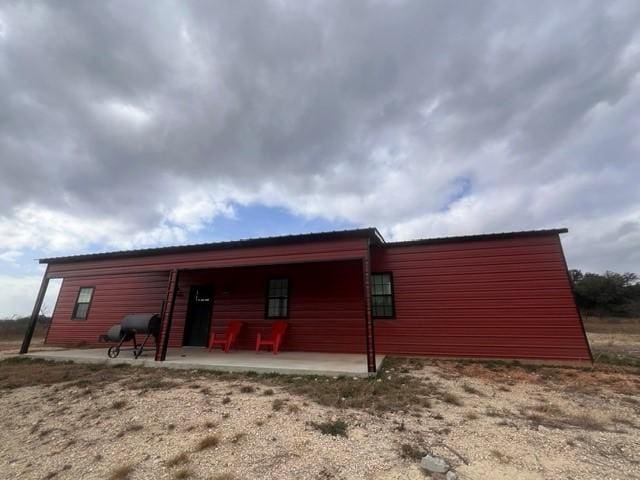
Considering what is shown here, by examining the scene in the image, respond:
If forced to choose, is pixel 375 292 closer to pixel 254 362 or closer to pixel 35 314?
pixel 254 362

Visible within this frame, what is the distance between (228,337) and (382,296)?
4.50 metres

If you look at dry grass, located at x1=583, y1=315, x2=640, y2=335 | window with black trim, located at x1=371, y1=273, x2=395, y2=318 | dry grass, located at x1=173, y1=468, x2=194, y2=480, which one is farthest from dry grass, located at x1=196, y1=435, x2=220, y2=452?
dry grass, located at x1=583, y1=315, x2=640, y2=335

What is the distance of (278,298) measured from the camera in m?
8.39

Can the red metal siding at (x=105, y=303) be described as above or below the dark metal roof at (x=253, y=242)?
below

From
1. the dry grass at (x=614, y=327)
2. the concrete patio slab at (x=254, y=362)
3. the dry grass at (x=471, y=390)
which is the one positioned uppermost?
the dry grass at (x=614, y=327)

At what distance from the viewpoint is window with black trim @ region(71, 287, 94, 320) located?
10.3 m

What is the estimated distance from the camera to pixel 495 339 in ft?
21.6

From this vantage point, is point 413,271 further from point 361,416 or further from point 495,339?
point 361,416

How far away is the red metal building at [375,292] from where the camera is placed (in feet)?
20.7

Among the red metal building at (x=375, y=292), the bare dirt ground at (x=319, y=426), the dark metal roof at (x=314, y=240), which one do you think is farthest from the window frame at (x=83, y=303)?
the bare dirt ground at (x=319, y=426)

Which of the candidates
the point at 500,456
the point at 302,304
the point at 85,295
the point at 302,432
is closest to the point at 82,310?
the point at 85,295

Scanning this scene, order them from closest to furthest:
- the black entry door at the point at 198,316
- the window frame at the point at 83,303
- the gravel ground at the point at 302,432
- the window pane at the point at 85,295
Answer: the gravel ground at the point at 302,432
the black entry door at the point at 198,316
the window frame at the point at 83,303
the window pane at the point at 85,295

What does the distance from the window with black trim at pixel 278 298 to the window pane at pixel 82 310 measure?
7.55 metres

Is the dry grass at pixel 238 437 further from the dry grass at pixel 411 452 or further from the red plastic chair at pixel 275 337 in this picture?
the red plastic chair at pixel 275 337
